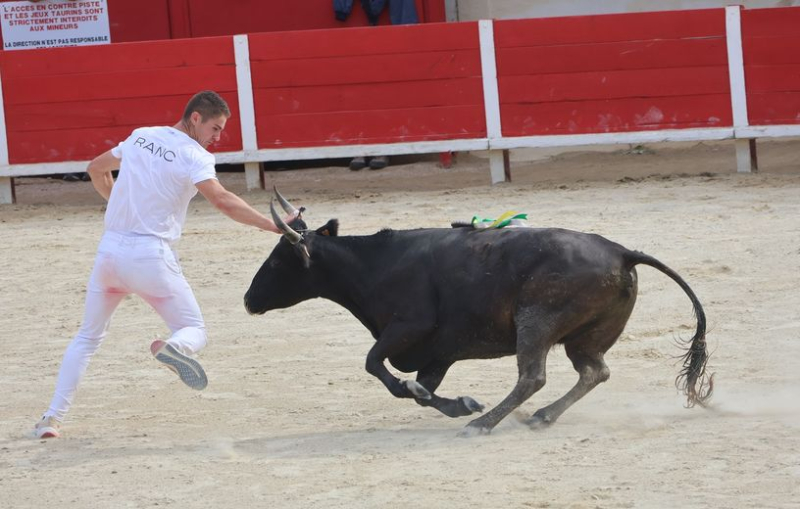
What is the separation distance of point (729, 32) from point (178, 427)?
6.83 meters

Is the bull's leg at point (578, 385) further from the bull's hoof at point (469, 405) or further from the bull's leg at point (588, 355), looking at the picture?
the bull's hoof at point (469, 405)

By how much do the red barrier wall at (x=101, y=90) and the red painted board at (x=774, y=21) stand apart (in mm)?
4134

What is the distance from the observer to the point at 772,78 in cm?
1072

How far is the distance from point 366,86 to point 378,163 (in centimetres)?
129

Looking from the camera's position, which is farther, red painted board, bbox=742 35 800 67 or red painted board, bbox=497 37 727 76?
red painted board, bbox=497 37 727 76

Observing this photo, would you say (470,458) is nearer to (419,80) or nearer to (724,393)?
(724,393)

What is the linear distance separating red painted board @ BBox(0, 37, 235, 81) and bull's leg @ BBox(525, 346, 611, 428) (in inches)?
250

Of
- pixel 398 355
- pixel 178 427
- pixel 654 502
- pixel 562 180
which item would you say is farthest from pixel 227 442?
pixel 562 180

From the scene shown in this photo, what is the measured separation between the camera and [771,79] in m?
10.7

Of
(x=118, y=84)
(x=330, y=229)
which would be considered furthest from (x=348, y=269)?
(x=118, y=84)

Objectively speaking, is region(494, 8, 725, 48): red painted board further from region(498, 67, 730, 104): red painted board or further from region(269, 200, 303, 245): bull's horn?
region(269, 200, 303, 245): bull's horn

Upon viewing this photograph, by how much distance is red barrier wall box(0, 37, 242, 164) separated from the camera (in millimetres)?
10914

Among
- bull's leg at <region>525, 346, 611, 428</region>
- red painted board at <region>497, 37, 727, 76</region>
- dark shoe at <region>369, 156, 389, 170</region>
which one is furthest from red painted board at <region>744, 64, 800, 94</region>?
bull's leg at <region>525, 346, 611, 428</region>

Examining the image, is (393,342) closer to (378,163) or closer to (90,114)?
(90,114)
